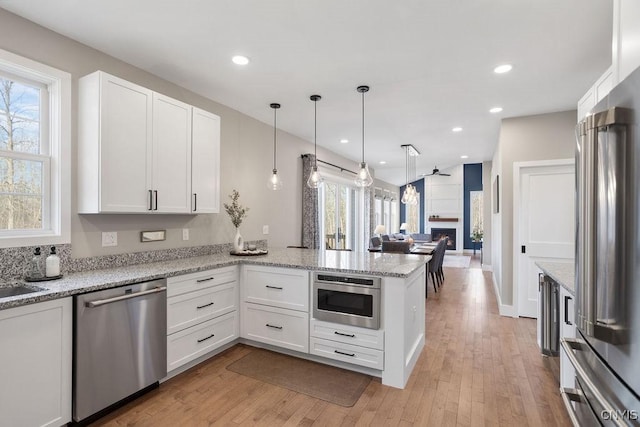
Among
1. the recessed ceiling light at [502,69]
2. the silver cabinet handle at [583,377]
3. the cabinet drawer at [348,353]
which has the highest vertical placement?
the recessed ceiling light at [502,69]

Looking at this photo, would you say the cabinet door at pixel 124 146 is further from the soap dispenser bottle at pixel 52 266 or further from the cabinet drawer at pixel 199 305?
the cabinet drawer at pixel 199 305

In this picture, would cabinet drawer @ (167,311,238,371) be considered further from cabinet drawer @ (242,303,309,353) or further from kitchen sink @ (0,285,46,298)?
kitchen sink @ (0,285,46,298)

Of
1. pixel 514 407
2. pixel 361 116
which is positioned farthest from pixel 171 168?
pixel 514 407

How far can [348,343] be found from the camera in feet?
8.85

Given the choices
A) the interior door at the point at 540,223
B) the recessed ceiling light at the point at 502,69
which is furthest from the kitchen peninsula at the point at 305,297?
the interior door at the point at 540,223

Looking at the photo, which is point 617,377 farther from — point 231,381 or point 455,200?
point 455,200

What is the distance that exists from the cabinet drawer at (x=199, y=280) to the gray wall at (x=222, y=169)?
0.70 m

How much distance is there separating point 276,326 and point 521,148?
154 inches

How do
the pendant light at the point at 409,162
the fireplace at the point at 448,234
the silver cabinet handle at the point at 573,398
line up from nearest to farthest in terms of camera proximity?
the silver cabinet handle at the point at 573,398, the pendant light at the point at 409,162, the fireplace at the point at 448,234

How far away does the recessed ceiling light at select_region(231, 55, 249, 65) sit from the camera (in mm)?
2807

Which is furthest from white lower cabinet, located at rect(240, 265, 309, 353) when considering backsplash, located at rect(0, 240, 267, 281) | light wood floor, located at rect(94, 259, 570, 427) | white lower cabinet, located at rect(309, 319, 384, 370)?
backsplash, located at rect(0, 240, 267, 281)

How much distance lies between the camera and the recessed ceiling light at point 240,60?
9.21ft

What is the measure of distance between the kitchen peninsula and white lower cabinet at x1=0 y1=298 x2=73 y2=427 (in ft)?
0.45

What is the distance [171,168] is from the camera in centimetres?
296
